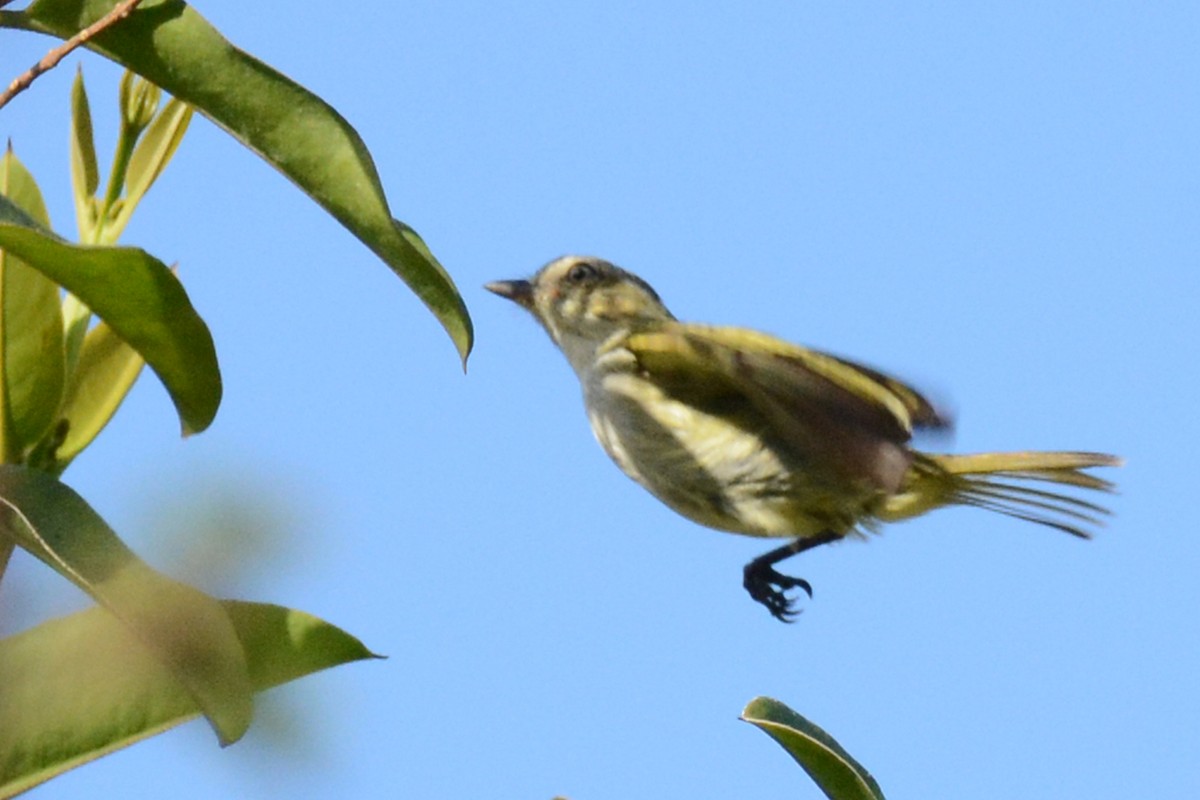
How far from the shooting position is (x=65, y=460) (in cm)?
184

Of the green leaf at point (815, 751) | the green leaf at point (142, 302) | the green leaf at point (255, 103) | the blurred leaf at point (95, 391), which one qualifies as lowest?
the green leaf at point (815, 751)

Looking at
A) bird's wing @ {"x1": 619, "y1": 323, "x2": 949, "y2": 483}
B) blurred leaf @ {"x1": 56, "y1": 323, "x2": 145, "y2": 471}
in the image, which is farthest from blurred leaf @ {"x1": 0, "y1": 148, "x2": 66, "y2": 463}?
bird's wing @ {"x1": 619, "y1": 323, "x2": 949, "y2": 483}

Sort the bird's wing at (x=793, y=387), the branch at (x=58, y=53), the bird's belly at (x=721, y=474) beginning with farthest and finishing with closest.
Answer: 1. the bird's belly at (x=721, y=474)
2. the bird's wing at (x=793, y=387)
3. the branch at (x=58, y=53)

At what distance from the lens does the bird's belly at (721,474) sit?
341cm

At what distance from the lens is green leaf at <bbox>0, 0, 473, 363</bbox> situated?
5.62 ft

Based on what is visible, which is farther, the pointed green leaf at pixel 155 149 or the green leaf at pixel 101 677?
the pointed green leaf at pixel 155 149

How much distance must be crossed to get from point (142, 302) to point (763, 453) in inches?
79.6

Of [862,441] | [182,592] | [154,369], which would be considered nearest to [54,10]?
[154,369]

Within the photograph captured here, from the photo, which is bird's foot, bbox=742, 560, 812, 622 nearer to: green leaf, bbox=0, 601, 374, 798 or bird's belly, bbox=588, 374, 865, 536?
bird's belly, bbox=588, 374, 865, 536

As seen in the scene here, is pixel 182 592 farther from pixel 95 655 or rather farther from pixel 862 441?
pixel 862 441

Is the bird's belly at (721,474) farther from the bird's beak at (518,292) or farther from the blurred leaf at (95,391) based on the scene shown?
the blurred leaf at (95,391)

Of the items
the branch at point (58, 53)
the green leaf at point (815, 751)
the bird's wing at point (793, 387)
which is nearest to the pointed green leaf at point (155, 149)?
the branch at point (58, 53)

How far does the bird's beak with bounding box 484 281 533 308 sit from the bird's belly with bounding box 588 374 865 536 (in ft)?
3.11

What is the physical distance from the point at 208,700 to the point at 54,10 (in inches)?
31.8
